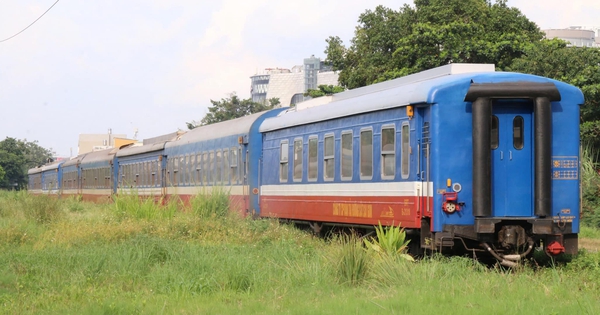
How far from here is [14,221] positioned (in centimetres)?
2077

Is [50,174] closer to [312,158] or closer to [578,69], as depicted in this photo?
[578,69]

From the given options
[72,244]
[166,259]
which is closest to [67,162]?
[72,244]

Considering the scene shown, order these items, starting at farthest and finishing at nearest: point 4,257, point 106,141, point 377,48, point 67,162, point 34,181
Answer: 1. point 106,141
2. point 34,181
3. point 67,162
4. point 377,48
5. point 4,257

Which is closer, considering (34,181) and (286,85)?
(34,181)

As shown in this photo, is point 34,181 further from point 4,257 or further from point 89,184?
point 4,257

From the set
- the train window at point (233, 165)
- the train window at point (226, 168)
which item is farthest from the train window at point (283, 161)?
the train window at point (226, 168)

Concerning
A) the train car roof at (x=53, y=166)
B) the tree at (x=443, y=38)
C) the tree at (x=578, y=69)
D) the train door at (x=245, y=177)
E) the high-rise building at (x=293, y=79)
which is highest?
the high-rise building at (x=293, y=79)

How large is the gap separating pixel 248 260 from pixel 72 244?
5.01 meters

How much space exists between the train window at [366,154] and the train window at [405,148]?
1177mm

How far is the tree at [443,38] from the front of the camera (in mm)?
33094

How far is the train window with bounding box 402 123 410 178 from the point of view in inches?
498

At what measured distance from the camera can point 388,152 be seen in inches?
524

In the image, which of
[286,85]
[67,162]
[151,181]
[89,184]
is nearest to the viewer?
[151,181]

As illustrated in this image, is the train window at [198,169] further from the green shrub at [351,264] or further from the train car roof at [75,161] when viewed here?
the train car roof at [75,161]
